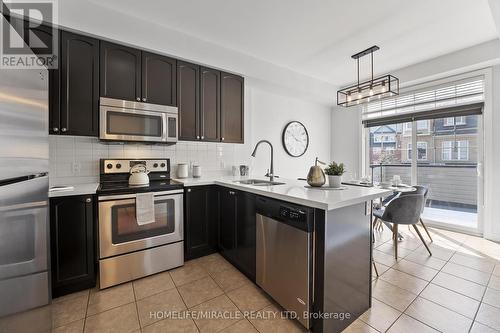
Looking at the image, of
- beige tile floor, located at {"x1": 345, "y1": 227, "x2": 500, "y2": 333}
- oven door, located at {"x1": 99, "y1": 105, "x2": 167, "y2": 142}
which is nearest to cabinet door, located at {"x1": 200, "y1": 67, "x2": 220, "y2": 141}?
oven door, located at {"x1": 99, "y1": 105, "x2": 167, "y2": 142}

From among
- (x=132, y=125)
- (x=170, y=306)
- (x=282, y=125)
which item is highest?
(x=282, y=125)

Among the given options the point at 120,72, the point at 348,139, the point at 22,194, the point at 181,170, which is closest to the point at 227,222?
the point at 181,170

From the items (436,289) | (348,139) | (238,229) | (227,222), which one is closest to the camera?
(436,289)

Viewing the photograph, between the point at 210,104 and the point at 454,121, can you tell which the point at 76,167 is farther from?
the point at 454,121

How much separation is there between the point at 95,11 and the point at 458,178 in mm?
5439

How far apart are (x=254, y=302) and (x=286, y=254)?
1.90ft

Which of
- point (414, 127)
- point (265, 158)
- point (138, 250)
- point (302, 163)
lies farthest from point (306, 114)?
point (138, 250)

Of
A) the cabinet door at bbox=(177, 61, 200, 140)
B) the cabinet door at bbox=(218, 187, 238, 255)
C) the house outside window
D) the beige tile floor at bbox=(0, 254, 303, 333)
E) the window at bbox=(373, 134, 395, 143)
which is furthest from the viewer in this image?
the window at bbox=(373, 134, 395, 143)

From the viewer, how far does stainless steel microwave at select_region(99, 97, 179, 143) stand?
220 centimetres

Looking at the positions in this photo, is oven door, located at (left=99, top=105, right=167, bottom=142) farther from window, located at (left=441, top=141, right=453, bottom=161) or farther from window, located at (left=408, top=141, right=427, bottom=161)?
window, located at (left=441, top=141, right=453, bottom=161)

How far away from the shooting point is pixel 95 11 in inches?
84.8

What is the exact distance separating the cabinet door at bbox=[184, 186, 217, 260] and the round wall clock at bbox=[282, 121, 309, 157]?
219 cm

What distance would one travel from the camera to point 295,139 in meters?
4.41

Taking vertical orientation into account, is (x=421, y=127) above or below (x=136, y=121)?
above
